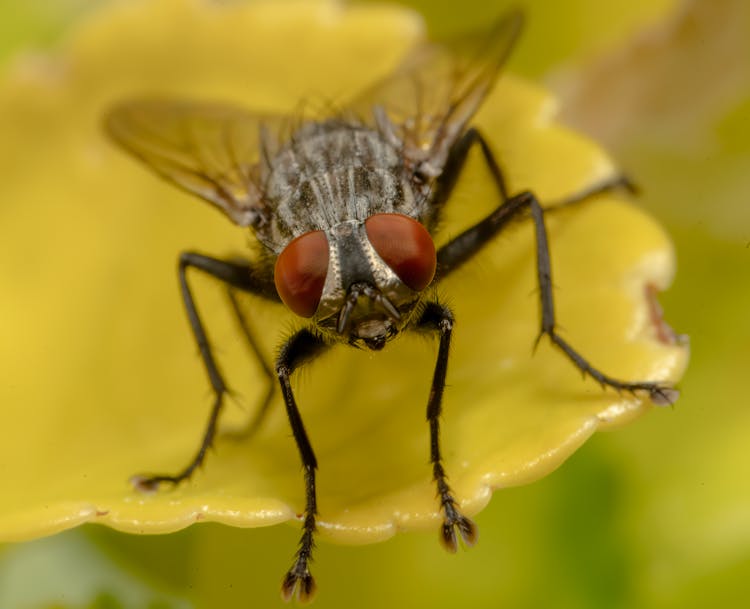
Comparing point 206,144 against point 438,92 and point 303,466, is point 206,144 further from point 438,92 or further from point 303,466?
point 303,466

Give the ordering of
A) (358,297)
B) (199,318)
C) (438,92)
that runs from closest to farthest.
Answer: (358,297), (199,318), (438,92)

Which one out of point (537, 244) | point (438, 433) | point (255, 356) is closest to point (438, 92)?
point (537, 244)

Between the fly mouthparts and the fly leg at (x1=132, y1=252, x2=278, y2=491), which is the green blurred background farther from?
the fly mouthparts

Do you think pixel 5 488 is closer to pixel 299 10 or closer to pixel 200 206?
pixel 200 206

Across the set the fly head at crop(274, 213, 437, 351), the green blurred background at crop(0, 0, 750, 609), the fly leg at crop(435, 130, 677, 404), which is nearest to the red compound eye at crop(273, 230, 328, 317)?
the fly head at crop(274, 213, 437, 351)

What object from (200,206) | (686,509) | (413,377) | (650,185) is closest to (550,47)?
(650,185)
